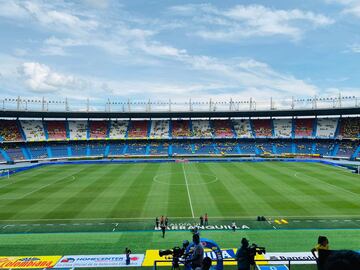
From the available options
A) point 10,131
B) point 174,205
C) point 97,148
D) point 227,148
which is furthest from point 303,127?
point 10,131

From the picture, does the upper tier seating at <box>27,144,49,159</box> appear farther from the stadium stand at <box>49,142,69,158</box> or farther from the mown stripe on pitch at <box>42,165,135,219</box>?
the mown stripe on pitch at <box>42,165,135,219</box>

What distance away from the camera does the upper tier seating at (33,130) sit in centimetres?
7725

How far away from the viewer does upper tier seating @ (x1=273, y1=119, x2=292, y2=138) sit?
8359 centimetres

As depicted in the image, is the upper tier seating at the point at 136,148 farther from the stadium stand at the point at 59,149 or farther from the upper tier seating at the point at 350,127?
the upper tier seating at the point at 350,127

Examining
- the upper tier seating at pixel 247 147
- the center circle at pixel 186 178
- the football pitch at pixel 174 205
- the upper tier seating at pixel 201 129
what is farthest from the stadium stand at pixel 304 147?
the center circle at pixel 186 178

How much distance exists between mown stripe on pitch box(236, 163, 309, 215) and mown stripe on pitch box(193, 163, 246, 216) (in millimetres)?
3877

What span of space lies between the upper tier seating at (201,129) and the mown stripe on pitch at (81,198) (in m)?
39.5

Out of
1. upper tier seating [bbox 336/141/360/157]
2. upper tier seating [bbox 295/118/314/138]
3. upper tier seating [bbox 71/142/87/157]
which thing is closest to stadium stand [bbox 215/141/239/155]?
upper tier seating [bbox 295/118/314/138]

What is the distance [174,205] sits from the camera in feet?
108

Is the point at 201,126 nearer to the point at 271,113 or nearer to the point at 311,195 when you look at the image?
the point at 271,113

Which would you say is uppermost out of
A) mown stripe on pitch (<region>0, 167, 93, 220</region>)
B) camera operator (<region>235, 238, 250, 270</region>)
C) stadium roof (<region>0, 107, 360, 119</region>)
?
stadium roof (<region>0, 107, 360, 119</region>)

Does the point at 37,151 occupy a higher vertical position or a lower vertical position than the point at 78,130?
lower

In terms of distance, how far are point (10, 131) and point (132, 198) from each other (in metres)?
55.3

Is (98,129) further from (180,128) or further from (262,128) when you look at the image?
(262,128)
